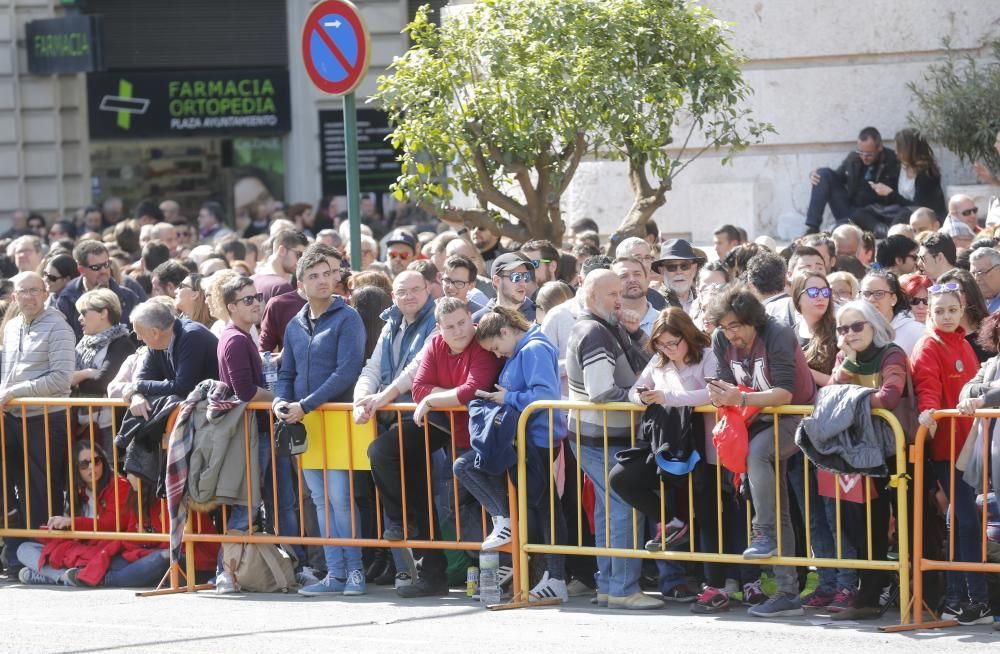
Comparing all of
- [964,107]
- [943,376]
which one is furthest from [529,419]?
[964,107]

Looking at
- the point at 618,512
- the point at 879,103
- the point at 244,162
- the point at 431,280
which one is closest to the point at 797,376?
the point at 618,512

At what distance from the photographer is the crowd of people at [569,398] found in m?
8.67

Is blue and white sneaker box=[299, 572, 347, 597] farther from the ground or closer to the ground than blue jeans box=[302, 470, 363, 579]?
closer to the ground

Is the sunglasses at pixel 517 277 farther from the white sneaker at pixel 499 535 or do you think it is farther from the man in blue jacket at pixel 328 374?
the white sneaker at pixel 499 535

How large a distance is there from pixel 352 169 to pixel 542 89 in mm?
1464

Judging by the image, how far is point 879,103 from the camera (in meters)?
15.2

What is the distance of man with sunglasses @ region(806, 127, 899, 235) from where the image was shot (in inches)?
574

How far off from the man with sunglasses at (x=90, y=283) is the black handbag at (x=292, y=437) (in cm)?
283

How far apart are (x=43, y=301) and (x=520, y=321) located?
11.5ft

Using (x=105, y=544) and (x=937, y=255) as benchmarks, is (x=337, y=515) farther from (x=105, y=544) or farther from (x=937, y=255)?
(x=937, y=255)

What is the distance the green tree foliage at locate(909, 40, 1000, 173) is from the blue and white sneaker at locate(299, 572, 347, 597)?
7.06 metres

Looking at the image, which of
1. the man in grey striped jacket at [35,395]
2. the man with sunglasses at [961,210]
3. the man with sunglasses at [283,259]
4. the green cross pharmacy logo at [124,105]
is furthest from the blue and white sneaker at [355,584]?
the green cross pharmacy logo at [124,105]

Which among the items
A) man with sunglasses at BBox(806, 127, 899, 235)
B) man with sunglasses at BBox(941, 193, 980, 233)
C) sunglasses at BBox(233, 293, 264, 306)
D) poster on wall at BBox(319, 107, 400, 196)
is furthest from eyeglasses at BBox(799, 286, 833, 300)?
poster on wall at BBox(319, 107, 400, 196)

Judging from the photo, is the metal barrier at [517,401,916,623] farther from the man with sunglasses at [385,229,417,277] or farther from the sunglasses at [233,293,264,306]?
the man with sunglasses at [385,229,417,277]
